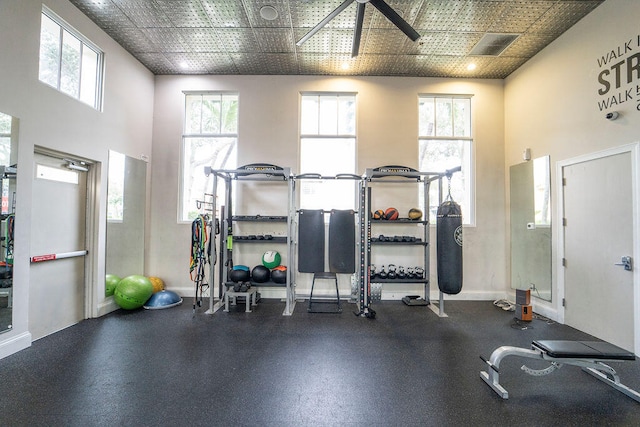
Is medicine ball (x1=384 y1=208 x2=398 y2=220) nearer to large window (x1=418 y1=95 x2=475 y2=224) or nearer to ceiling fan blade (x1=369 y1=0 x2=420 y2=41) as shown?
large window (x1=418 y1=95 x2=475 y2=224)

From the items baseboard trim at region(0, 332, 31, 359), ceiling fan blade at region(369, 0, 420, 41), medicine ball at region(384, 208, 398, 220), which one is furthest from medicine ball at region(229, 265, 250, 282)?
ceiling fan blade at region(369, 0, 420, 41)

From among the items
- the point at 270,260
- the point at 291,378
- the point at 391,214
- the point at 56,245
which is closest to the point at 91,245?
the point at 56,245

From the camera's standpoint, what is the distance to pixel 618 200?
341 centimetres

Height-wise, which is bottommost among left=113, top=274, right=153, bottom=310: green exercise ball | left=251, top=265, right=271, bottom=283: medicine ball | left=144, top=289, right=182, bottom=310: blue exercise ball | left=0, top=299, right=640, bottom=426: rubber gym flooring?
left=0, top=299, right=640, bottom=426: rubber gym flooring

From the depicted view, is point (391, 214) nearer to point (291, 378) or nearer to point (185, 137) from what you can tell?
point (291, 378)

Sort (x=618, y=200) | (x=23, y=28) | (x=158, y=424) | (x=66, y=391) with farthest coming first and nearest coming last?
1. (x=618, y=200)
2. (x=23, y=28)
3. (x=66, y=391)
4. (x=158, y=424)

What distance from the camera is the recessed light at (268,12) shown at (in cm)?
380

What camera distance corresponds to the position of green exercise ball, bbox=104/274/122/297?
14.5ft

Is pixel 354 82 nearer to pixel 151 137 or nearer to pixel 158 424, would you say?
pixel 151 137

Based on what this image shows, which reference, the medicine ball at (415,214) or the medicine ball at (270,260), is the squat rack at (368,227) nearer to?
the medicine ball at (415,214)

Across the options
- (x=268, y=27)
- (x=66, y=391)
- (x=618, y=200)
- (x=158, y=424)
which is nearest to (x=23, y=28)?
(x=268, y=27)

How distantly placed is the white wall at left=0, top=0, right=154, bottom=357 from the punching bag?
519 cm

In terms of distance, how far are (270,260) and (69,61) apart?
412cm

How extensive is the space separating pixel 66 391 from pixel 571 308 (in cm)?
617
